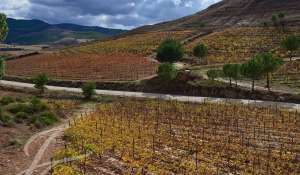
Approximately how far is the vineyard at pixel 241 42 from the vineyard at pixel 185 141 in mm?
53179

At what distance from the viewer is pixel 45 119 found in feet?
182

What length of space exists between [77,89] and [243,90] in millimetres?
30510

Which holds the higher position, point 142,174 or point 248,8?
point 248,8

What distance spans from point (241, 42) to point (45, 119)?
281ft

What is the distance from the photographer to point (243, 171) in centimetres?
3378

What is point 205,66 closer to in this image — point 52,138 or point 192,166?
point 52,138

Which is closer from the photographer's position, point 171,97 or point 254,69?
point 254,69

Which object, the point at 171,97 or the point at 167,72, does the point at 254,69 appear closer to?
the point at 171,97

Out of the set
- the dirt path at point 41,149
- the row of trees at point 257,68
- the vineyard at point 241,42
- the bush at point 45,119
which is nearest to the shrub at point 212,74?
the row of trees at point 257,68

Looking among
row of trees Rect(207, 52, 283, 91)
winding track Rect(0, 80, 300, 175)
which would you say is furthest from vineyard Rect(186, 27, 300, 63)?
winding track Rect(0, 80, 300, 175)

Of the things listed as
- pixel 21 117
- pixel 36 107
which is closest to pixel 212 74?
pixel 36 107

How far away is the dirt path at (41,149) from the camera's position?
119 ft

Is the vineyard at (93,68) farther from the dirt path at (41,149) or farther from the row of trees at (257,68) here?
the dirt path at (41,149)

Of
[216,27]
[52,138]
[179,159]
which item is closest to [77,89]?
[52,138]
